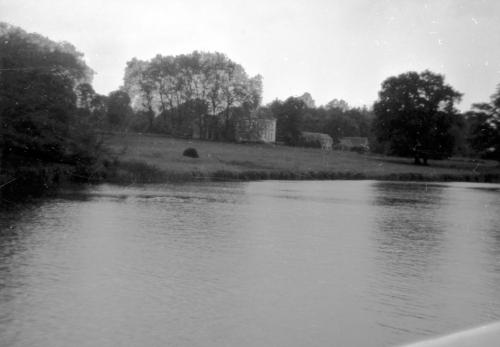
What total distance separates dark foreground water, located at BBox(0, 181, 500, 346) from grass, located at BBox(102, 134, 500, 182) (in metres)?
17.2

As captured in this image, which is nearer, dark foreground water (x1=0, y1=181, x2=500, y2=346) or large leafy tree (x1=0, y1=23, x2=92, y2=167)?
dark foreground water (x1=0, y1=181, x2=500, y2=346)

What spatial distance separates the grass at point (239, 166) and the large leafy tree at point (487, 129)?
2200 mm

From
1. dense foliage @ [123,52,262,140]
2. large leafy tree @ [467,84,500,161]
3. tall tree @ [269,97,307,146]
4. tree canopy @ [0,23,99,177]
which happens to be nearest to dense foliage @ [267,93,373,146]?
tall tree @ [269,97,307,146]

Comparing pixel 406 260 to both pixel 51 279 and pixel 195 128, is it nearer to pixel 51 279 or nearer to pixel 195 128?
pixel 51 279

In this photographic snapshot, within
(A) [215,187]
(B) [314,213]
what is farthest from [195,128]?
(B) [314,213]

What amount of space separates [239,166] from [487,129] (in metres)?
35.0

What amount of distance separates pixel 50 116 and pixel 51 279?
81.9 ft

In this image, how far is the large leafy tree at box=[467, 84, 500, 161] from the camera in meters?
70.6

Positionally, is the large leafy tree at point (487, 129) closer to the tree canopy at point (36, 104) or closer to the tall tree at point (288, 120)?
the tall tree at point (288, 120)

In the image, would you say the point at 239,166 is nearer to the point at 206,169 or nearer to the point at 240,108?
the point at 206,169

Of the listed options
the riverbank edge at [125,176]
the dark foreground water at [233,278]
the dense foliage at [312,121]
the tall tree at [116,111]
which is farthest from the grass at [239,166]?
the dense foliage at [312,121]

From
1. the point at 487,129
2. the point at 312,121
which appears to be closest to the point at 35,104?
the point at 487,129

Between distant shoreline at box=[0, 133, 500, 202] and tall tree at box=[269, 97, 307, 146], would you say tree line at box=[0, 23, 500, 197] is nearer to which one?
distant shoreline at box=[0, 133, 500, 202]

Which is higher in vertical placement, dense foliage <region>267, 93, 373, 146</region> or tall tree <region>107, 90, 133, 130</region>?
dense foliage <region>267, 93, 373, 146</region>
